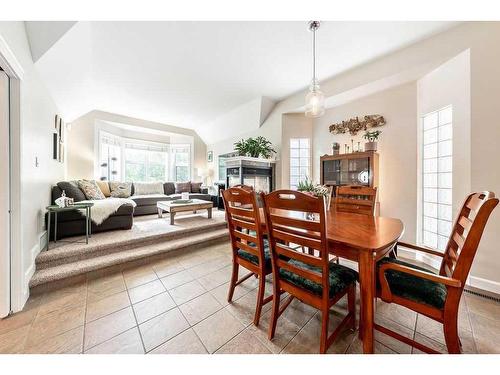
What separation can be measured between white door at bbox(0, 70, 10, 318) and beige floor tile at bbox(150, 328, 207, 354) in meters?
1.36

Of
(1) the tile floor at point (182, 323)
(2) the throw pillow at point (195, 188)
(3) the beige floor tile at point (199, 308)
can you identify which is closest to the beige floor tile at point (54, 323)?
(1) the tile floor at point (182, 323)

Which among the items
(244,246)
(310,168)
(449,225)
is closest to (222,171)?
(310,168)

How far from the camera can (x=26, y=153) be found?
65.1 inches

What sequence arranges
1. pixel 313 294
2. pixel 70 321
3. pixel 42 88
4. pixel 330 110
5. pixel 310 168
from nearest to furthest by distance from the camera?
pixel 313 294 < pixel 70 321 < pixel 42 88 < pixel 330 110 < pixel 310 168

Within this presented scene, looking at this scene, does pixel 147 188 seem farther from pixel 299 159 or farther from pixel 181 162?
pixel 299 159

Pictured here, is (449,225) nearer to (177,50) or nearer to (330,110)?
(330,110)

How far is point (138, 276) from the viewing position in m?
2.06

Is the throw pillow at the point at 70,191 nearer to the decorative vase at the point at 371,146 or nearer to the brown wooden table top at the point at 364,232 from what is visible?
the brown wooden table top at the point at 364,232

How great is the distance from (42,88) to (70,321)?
2571mm

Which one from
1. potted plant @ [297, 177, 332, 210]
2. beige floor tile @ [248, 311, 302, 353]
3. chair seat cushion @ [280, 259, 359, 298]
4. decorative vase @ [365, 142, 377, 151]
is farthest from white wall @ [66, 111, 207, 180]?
decorative vase @ [365, 142, 377, 151]

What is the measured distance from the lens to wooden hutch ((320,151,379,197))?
300 centimetres

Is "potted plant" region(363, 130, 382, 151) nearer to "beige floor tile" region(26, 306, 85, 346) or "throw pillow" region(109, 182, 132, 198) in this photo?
"beige floor tile" region(26, 306, 85, 346)

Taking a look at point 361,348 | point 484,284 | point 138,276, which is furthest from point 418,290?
point 138,276

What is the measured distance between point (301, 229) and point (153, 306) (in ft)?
4.77
